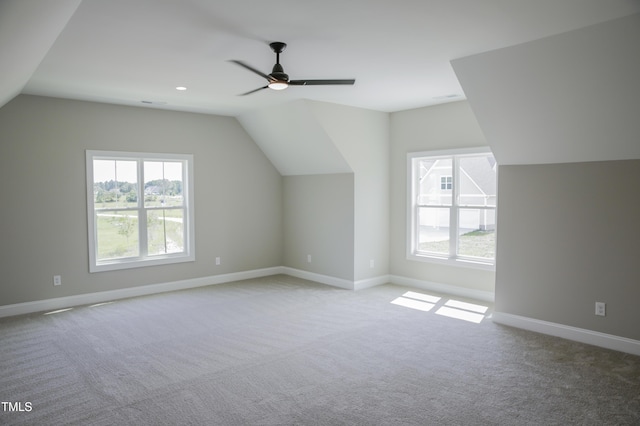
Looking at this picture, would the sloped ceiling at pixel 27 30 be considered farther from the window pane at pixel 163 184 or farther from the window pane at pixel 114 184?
the window pane at pixel 163 184

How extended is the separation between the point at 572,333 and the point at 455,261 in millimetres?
1873

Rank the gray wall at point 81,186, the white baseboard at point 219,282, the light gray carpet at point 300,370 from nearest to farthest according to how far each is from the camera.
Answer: the light gray carpet at point 300,370
the gray wall at point 81,186
the white baseboard at point 219,282

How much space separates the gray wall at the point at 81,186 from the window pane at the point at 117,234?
0.84 ft

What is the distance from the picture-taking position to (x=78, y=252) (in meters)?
5.49

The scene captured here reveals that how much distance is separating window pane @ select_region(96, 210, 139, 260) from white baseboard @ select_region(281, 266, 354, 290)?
254 cm

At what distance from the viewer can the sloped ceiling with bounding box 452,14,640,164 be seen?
3131 millimetres

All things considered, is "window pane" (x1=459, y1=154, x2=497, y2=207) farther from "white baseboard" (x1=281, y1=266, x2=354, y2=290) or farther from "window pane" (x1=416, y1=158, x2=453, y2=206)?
"white baseboard" (x1=281, y1=266, x2=354, y2=290)

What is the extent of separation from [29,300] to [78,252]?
77cm

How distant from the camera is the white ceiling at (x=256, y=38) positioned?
2693 mm

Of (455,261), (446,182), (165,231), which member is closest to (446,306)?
(455,261)

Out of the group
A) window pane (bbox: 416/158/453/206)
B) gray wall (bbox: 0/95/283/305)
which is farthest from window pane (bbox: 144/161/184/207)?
window pane (bbox: 416/158/453/206)

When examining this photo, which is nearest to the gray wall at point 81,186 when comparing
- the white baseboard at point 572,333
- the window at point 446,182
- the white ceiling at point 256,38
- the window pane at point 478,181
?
the white ceiling at point 256,38

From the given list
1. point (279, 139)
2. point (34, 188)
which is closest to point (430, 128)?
point (279, 139)

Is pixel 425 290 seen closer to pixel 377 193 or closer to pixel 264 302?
pixel 377 193
